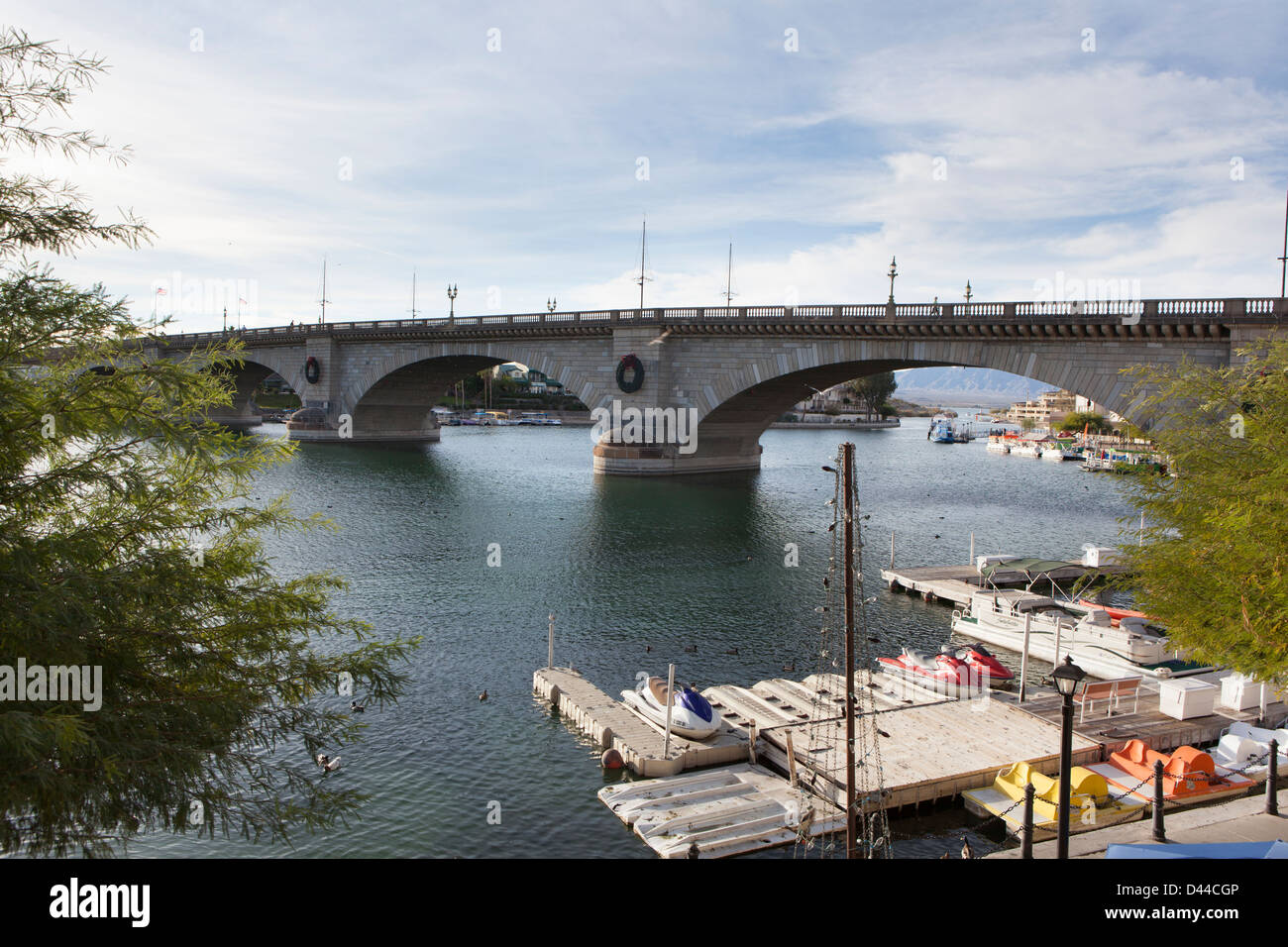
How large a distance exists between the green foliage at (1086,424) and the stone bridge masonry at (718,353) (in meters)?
86.8

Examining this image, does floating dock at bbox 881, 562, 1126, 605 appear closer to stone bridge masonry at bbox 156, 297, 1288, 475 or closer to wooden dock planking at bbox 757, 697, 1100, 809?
stone bridge masonry at bbox 156, 297, 1288, 475

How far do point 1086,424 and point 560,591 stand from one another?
126 metres

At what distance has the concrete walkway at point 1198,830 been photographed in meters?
12.8

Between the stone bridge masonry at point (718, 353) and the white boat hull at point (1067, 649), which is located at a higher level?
the stone bridge masonry at point (718, 353)

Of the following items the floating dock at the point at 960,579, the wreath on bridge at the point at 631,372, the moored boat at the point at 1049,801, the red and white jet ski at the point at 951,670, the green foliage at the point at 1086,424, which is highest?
the wreath on bridge at the point at 631,372

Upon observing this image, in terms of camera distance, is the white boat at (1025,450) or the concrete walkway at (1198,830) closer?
the concrete walkway at (1198,830)

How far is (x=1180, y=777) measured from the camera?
52.6ft

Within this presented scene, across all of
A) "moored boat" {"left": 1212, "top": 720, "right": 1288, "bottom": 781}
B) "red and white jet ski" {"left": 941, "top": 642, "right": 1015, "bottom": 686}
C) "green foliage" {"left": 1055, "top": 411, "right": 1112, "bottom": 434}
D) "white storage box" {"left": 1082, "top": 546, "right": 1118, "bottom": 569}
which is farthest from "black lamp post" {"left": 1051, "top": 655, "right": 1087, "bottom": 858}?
"green foliage" {"left": 1055, "top": 411, "right": 1112, "bottom": 434}

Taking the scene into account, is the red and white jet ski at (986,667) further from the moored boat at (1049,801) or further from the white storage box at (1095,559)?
the white storage box at (1095,559)

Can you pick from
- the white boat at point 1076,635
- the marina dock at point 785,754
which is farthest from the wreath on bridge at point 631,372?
the marina dock at point 785,754

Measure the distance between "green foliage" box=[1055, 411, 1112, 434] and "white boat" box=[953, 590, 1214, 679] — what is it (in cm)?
11896

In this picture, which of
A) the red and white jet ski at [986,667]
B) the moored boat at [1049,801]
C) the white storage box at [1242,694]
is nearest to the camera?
the moored boat at [1049,801]

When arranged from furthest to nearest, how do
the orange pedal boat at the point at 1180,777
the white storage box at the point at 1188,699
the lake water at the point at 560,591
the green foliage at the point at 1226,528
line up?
the white storage box at the point at 1188,699 → the orange pedal boat at the point at 1180,777 → the lake water at the point at 560,591 → the green foliage at the point at 1226,528

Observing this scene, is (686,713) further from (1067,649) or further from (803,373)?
(803,373)
